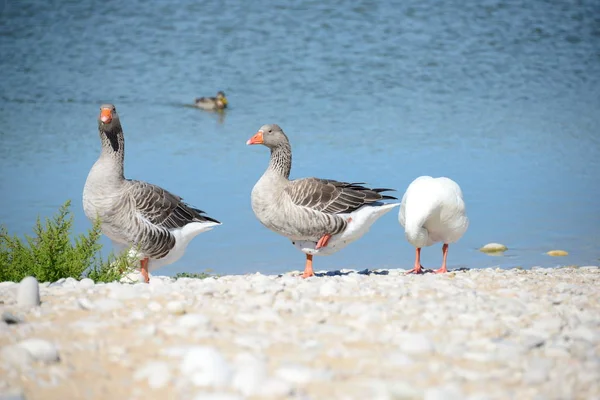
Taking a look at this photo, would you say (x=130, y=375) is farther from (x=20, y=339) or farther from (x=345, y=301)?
(x=345, y=301)

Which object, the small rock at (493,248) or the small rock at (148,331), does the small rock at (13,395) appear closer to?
the small rock at (148,331)

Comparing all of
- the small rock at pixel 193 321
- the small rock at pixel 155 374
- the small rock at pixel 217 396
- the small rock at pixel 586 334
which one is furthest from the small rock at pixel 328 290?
the small rock at pixel 217 396

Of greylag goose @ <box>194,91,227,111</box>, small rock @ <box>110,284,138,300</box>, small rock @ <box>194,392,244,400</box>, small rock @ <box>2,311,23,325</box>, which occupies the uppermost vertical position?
greylag goose @ <box>194,91,227,111</box>

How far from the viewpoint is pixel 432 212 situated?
9781 mm

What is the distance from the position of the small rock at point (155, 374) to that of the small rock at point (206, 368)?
0.10 meters

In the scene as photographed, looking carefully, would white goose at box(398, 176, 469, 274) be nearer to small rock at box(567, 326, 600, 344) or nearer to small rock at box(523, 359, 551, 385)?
small rock at box(567, 326, 600, 344)

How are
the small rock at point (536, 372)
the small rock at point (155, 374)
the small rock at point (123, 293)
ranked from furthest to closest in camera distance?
the small rock at point (123, 293), the small rock at point (536, 372), the small rock at point (155, 374)

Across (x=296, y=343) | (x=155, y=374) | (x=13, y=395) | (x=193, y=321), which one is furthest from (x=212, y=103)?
(x=13, y=395)

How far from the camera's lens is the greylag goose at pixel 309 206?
978 centimetres

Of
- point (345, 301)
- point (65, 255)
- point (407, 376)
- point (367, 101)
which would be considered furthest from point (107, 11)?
point (407, 376)

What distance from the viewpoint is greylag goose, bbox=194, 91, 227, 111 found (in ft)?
70.3

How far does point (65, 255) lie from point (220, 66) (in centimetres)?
1622

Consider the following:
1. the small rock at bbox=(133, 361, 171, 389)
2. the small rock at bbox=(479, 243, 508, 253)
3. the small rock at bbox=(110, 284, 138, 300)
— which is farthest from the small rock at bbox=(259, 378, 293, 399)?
the small rock at bbox=(479, 243, 508, 253)

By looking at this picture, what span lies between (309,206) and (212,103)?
12250 millimetres
